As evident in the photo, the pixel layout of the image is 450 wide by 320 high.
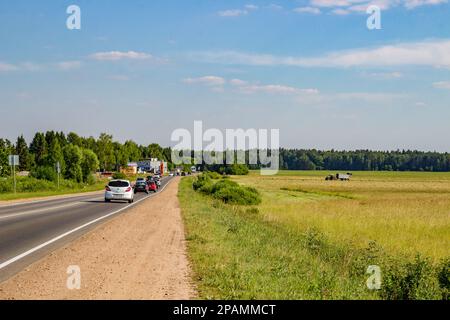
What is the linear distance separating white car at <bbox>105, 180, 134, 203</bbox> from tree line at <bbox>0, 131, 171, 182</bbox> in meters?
30.4

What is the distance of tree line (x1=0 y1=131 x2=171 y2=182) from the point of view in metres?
85.5

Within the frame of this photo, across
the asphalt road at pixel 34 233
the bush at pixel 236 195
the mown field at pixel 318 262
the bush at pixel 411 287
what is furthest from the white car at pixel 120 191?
the bush at pixel 411 287

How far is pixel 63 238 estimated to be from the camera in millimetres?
16656

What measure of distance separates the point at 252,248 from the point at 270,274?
13.8ft

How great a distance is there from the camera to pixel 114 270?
35.8 feet

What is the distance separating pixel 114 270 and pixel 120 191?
27.1 m

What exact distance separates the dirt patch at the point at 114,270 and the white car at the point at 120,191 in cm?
1970

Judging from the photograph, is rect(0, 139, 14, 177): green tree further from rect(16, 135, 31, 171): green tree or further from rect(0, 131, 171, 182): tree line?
rect(16, 135, 31, 171): green tree

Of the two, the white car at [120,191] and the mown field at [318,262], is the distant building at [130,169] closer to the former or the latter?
the white car at [120,191]

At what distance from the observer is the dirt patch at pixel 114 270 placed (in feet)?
28.8

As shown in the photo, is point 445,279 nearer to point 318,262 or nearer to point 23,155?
point 318,262
